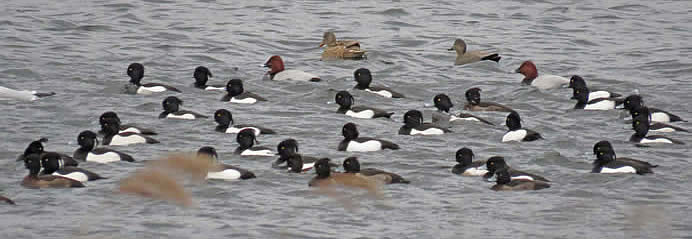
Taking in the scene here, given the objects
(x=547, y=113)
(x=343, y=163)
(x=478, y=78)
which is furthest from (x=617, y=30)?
(x=343, y=163)

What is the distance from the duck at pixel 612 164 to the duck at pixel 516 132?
1853mm

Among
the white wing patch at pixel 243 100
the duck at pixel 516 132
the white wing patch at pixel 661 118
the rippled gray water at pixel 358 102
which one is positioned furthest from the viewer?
the white wing patch at pixel 243 100

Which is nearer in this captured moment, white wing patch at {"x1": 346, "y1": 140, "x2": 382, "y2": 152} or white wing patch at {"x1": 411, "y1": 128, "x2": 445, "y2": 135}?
white wing patch at {"x1": 346, "y1": 140, "x2": 382, "y2": 152}

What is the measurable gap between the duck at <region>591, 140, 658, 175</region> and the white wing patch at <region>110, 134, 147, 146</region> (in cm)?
538

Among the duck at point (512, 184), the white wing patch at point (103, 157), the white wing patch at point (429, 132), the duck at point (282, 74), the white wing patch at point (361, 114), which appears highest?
the duck at point (282, 74)

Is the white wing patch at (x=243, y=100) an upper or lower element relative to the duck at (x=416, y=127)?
upper

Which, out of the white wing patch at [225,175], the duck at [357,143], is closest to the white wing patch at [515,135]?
the duck at [357,143]

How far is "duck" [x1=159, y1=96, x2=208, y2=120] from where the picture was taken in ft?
56.3

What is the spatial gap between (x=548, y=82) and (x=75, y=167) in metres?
9.29

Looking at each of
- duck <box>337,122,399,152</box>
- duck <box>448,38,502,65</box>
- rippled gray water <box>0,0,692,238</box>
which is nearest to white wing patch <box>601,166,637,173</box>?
rippled gray water <box>0,0,692,238</box>

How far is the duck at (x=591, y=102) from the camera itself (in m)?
18.5

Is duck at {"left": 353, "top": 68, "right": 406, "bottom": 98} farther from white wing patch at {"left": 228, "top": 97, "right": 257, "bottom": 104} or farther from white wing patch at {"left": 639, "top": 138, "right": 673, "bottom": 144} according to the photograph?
white wing patch at {"left": 639, "top": 138, "right": 673, "bottom": 144}

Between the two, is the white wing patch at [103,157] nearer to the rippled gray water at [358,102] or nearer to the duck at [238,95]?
the rippled gray water at [358,102]

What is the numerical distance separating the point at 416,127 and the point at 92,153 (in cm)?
429
